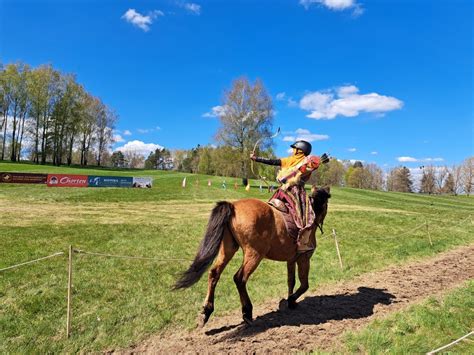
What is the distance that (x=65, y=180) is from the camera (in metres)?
28.7

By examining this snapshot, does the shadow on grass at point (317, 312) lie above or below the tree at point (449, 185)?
below

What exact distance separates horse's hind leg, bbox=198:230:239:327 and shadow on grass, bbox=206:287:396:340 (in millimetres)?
288

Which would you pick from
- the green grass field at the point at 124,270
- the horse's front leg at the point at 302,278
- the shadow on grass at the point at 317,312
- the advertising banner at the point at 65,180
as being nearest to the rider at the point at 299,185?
the horse's front leg at the point at 302,278

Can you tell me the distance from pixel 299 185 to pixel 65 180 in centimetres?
2839

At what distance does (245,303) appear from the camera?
16.5ft

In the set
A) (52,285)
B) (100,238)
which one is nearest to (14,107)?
(100,238)

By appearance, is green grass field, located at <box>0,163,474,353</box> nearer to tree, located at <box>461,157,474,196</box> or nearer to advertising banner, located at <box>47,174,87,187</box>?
advertising banner, located at <box>47,174,87,187</box>

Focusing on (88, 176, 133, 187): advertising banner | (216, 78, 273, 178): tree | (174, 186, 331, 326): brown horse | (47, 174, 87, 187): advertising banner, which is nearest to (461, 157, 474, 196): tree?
(216, 78, 273, 178): tree

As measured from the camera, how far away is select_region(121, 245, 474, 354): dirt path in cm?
448

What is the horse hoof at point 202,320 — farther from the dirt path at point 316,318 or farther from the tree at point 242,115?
the tree at point 242,115

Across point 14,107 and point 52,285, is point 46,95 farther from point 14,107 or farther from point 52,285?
point 52,285

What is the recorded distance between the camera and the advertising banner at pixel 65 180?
28000 mm

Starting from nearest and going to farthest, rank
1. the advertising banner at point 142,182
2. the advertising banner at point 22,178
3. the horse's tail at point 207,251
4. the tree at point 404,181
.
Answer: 1. the horse's tail at point 207,251
2. the advertising banner at point 22,178
3. the advertising banner at point 142,182
4. the tree at point 404,181

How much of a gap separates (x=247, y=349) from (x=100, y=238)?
8054mm
